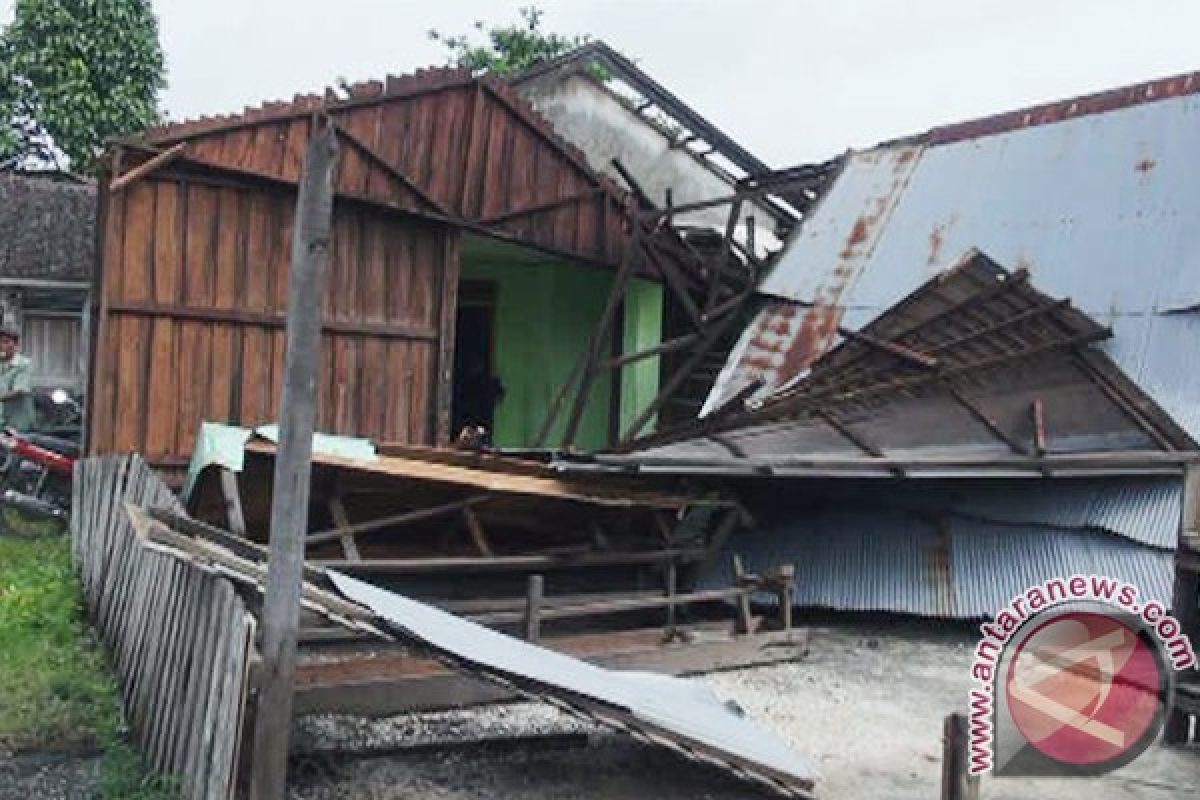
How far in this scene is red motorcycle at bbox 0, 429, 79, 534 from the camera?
9.43 meters

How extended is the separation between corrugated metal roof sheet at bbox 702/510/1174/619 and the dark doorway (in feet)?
17.5

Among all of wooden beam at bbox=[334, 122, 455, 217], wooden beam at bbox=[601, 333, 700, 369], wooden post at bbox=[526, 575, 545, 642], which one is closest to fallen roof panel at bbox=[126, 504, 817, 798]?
wooden post at bbox=[526, 575, 545, 642]

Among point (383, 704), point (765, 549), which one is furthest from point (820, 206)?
point (383, 704)

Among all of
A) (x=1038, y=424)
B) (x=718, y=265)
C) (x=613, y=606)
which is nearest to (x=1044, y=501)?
(x=1038, y=424)

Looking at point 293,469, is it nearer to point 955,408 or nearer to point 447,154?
point 955,408

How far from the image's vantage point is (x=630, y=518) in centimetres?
793

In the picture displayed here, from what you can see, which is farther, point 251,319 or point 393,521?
point 251,319

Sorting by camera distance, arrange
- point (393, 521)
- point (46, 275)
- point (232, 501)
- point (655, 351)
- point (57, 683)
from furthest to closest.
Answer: point (46, 275) → point (655, 351) → point (393, 521) → point (232, 501) → point (57, 683)

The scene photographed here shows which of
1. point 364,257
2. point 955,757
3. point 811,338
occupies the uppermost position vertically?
point 364,257

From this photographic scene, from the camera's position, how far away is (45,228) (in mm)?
16594

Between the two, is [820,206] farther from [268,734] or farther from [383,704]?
[268,734]

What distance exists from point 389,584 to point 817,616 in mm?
3423

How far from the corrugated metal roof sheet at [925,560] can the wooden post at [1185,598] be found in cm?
61

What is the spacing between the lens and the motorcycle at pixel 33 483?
30.9 feet
